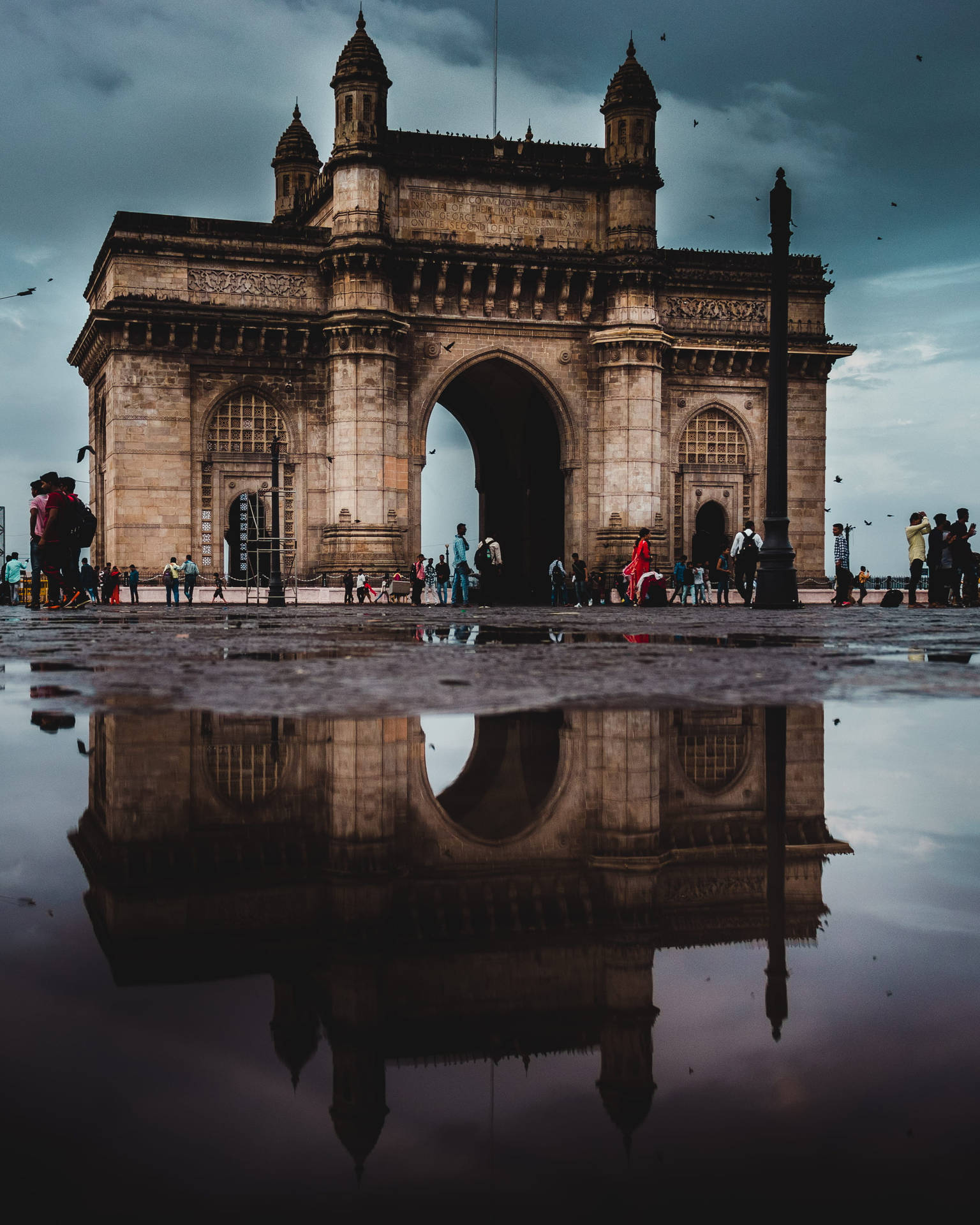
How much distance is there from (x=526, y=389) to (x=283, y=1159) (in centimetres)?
3852

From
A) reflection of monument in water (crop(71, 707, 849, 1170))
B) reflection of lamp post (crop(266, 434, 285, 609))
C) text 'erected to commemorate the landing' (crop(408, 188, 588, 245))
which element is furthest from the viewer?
text 'erected to commemorate the landing' (crop(408, 188, 588, 245))

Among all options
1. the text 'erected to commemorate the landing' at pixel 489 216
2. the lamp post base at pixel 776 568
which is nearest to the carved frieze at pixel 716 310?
the text 'erected to commemorate the landing' at pixel 489 216

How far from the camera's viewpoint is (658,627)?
43.4 feet

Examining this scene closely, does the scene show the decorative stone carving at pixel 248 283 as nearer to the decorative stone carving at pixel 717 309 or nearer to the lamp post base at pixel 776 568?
the decorative stone carving at pixel 717 309

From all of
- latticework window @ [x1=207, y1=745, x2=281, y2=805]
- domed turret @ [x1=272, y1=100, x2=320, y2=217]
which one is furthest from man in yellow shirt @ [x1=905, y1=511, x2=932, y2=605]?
domed turret @ [x1=272, y1=100, x2=320, y2=217]

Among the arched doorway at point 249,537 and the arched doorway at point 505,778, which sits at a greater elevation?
the arched doorway at point 249,537

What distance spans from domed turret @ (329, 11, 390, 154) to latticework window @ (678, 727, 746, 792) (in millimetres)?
31569

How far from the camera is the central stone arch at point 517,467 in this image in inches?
1502

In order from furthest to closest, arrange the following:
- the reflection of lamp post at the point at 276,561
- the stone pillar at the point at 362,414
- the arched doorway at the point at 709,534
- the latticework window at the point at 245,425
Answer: the arched doorway at the point at 709,534 < the latticework window at the point at 245,425 < the stone pillar at the point at 362,414 < the reflection of lamp post at the point at 276,561

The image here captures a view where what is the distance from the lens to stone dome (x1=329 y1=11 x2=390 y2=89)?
32.6 m

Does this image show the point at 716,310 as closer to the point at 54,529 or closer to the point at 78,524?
the point at 78,524

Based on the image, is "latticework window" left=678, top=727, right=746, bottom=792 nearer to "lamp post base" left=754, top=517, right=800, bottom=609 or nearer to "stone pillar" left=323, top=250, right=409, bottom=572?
"lamp post base" left=754, top=517, right=800, bottom=609

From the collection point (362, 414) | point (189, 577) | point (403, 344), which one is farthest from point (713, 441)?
point (189, 577)

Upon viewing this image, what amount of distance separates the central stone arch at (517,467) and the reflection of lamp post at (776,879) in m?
32.5
